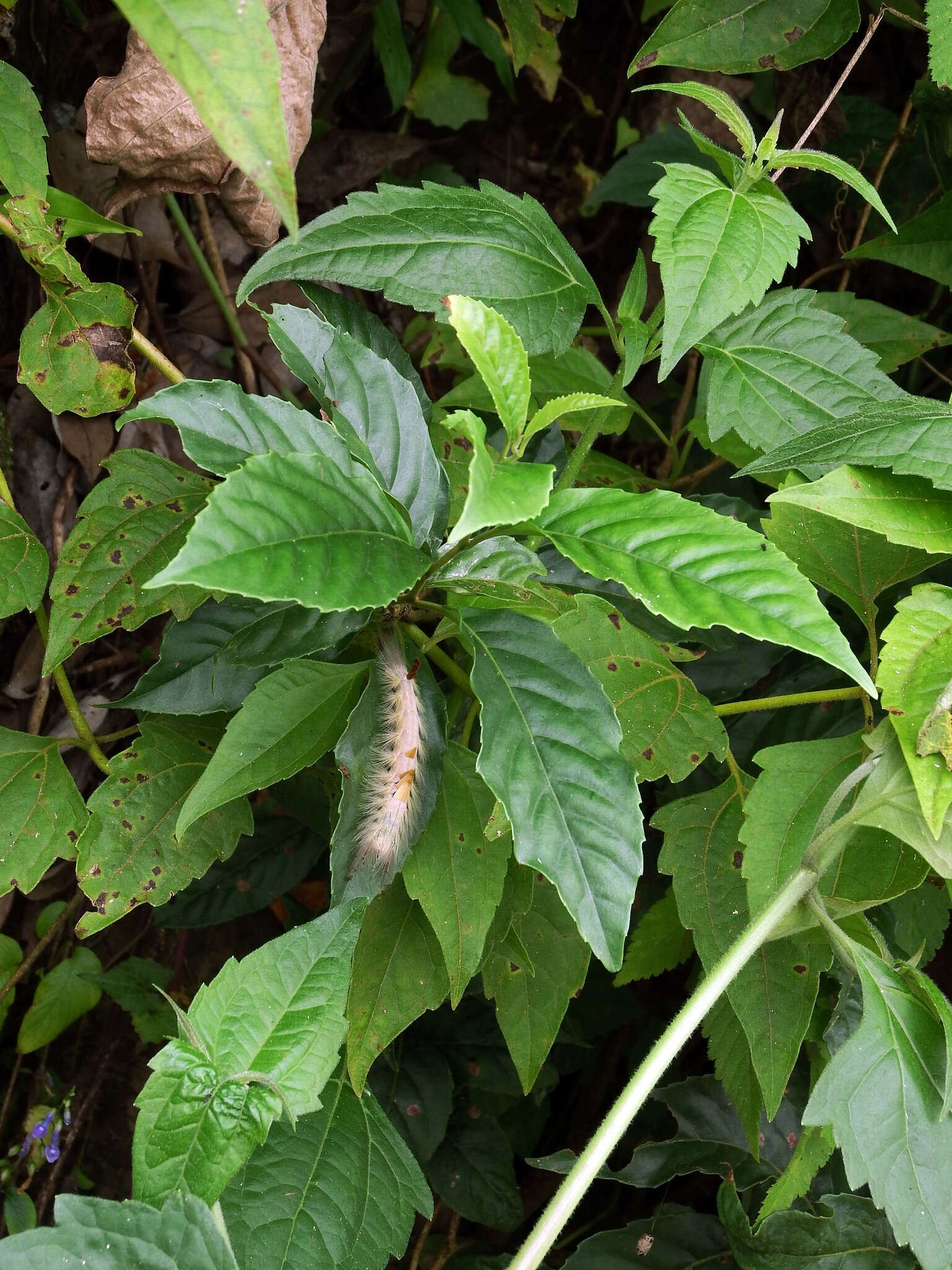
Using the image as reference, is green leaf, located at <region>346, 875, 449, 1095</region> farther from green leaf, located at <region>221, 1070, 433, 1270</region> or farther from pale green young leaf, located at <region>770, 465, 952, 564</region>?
pale green young leaf, located at <region>770, 465, 952, 564</region>

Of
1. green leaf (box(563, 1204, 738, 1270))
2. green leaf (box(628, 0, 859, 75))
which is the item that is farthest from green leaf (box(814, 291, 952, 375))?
green leaf (box(563, 1204, 738, 1270))

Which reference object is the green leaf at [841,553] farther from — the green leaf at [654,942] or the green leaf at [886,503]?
the green leaf at [654,942]

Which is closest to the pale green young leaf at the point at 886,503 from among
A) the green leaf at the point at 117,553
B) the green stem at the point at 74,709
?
the green leaf at the point at 117,553

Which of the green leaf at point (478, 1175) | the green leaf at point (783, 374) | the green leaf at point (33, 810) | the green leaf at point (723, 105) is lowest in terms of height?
the green leaf at point (478, 1175)

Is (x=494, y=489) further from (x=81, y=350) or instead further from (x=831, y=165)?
(x=81, y=350)

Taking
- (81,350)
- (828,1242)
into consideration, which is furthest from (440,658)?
(828,1242)

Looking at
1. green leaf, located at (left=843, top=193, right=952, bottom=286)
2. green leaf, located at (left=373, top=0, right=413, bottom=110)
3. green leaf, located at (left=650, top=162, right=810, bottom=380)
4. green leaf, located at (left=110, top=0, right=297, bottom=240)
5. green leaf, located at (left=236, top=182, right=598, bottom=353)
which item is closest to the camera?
green leaf, located at (left=110, top=0, right=297, bottom=240)
